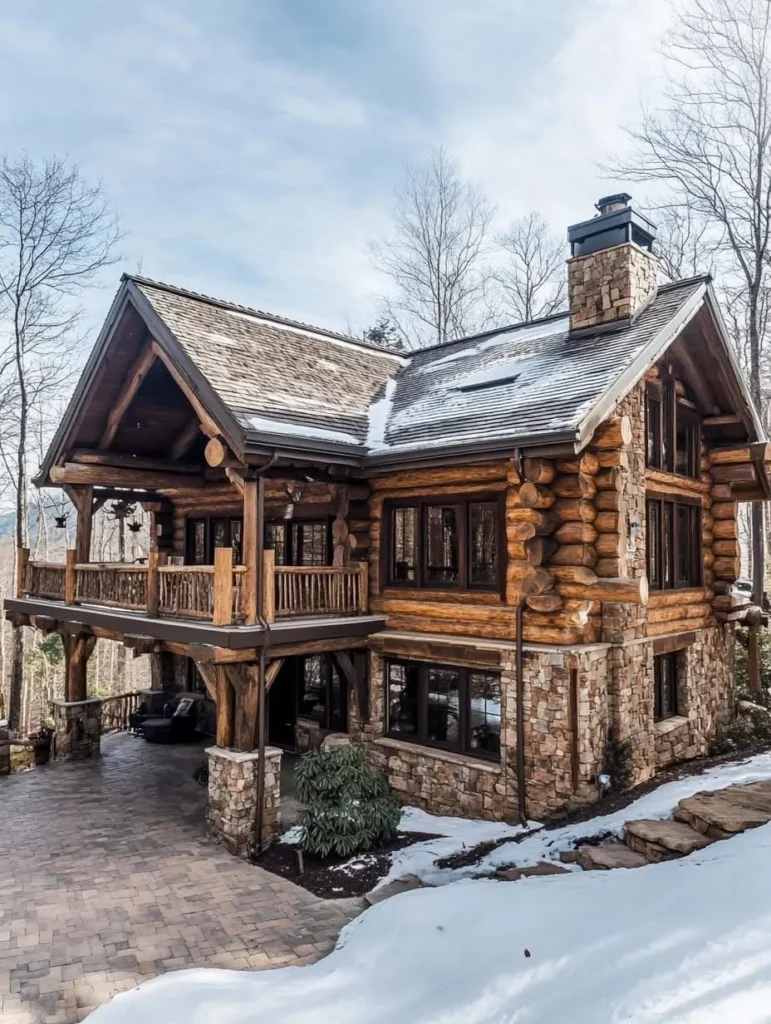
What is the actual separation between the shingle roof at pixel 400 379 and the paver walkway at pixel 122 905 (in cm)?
587

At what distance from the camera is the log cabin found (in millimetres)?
9938

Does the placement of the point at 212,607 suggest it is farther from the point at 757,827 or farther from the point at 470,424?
the point at 757,827

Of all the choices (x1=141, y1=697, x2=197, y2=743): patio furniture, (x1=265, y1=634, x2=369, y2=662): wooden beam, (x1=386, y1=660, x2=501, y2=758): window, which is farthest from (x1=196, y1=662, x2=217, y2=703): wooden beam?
(x1=141, y1=697, x2=197, y2=743): patio furniture

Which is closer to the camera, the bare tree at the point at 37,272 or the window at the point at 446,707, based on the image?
the window at the point at 446,707

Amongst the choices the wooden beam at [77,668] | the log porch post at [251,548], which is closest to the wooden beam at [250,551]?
the log porch post at [251,548]

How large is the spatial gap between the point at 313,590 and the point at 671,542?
22.0ft

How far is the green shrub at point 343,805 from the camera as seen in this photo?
9414 millimetres

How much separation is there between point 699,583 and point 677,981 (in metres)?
10.1

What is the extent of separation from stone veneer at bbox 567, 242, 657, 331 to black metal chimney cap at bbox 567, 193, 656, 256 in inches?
7.6

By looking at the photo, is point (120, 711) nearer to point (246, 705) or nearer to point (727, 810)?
point (246, 705)

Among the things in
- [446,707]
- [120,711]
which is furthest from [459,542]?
[120,711]

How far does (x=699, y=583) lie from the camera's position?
13555 millimetres

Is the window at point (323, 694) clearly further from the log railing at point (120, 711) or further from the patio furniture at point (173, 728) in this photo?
the log railing at point (120, 711)

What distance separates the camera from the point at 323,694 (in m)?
13.9
